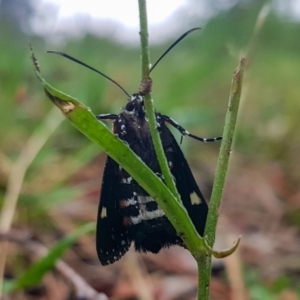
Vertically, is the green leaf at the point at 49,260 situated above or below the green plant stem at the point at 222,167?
below

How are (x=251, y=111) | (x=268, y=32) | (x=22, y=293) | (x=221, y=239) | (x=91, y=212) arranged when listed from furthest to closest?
(x=268, y=32), (x=251, y=111), (x=91, y=212), (x=221, y=239), (x=22, y=293)

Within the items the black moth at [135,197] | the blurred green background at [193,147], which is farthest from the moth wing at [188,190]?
the blurred green background at [193,147]

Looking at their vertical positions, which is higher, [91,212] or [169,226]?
[169,226]

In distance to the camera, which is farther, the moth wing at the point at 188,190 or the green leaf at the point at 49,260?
the green leaf at the point at 49,260

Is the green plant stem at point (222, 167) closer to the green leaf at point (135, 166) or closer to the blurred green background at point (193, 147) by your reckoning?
the green leaf at point (135, 166)

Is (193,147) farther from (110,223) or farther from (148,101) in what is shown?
(148,101)

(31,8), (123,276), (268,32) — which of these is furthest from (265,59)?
(123,276)

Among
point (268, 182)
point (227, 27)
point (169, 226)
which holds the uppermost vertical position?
point (227, 27)

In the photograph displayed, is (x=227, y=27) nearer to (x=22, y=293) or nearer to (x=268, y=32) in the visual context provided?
(x=22, y=293)
